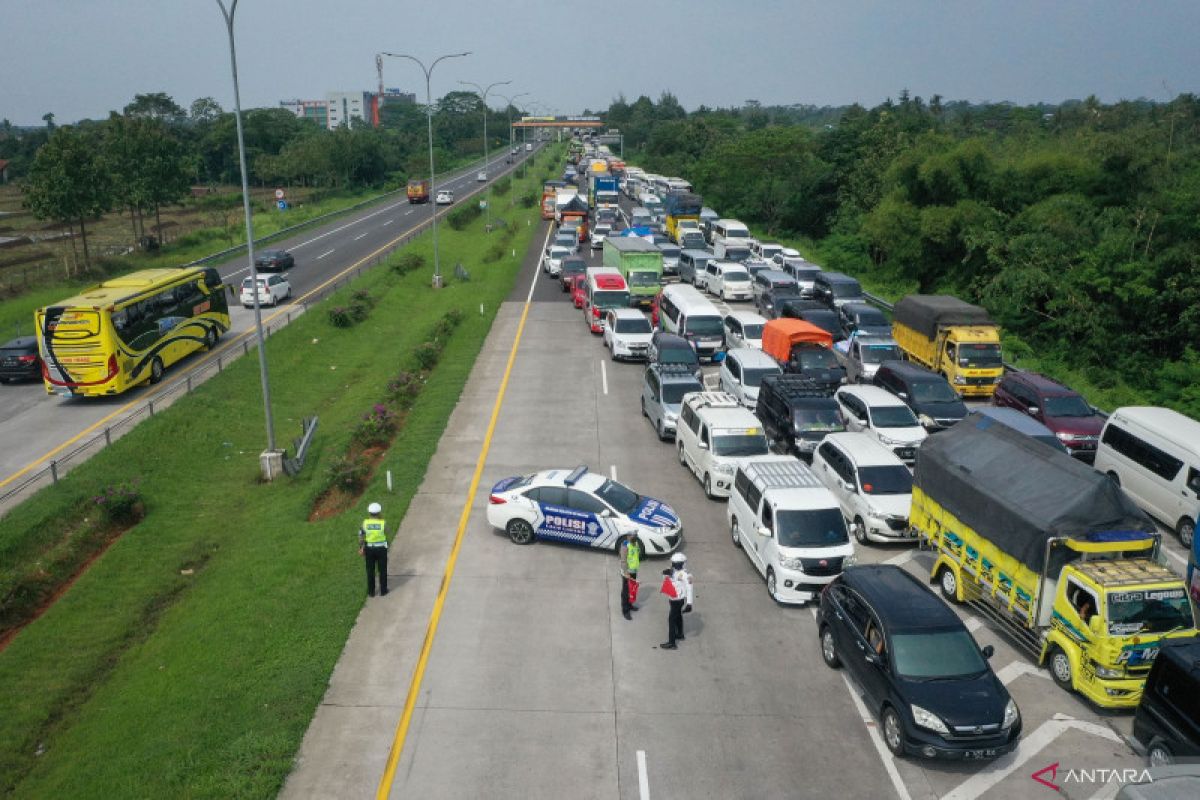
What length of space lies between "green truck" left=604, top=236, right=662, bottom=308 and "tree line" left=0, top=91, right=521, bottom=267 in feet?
96.9

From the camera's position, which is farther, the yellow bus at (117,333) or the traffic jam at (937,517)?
the yellow bus at (117,333)

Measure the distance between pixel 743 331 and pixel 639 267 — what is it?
10146 millimetres

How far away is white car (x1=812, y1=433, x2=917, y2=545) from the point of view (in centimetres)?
1788

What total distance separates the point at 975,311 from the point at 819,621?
59.2 ft

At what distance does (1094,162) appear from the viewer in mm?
43938

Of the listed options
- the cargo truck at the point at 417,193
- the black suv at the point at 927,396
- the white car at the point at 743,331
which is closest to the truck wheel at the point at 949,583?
the black suv at the point at 927,396

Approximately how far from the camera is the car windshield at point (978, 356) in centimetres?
2783

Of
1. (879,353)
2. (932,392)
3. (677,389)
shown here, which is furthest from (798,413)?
(879,353)

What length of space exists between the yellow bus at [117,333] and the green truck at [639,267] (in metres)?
18.7

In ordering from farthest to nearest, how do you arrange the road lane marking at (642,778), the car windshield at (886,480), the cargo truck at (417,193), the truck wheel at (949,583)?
the cargo truck at (417,193)
the car windshield at (886,480)
the truck wheel at (949,583)
the road lane marking at (642,778)

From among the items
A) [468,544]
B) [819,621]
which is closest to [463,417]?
[468,544]

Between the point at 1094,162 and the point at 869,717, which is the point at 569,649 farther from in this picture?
the point at 1094,162

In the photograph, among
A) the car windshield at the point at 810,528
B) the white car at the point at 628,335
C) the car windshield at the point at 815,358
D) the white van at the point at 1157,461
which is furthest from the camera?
the white car at the point at 628,335

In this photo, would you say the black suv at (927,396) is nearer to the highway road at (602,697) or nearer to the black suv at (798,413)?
the black suv at (798,413)
